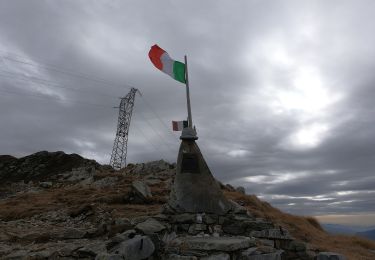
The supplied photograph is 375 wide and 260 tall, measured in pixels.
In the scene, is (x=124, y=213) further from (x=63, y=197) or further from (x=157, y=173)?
(x=157, y=173)

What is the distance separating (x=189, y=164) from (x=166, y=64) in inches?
135

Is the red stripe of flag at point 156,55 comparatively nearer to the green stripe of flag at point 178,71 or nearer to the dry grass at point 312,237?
the green stripe of flag at point 178,71

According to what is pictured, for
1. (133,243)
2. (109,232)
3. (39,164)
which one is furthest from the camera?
(39,164)

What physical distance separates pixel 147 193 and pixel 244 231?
8.07 metres

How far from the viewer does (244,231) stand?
11.9 meters

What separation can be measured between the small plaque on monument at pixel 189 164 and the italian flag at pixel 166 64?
2.54m

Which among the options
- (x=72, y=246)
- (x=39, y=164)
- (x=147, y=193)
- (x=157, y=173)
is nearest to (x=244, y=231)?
(x=72, y=246)

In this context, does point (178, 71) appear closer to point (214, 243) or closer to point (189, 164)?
point (189, 164)

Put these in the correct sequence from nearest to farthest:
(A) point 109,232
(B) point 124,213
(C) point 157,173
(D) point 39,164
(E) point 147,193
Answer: (A) point 109,232
(B) point 124,213
(E) point 147,193
(C) point 157,173
(D) point 39,164

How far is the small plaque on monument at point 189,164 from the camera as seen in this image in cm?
1242

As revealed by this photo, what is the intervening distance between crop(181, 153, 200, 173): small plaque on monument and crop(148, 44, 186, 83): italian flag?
8.34ft

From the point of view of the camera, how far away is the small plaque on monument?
12422 mm

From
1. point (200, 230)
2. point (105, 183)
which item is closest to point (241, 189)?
point (105, 183)

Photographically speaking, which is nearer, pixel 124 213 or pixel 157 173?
pixel 124 213
